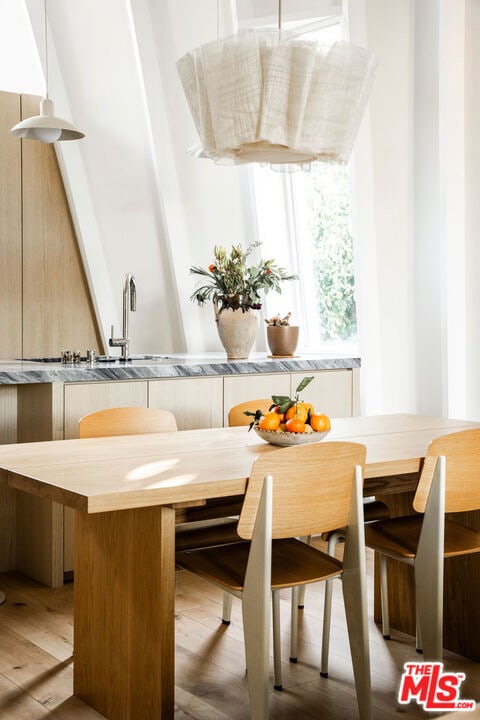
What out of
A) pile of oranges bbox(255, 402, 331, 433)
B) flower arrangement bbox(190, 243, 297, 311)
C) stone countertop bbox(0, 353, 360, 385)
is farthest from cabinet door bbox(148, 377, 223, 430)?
pile of oranges bbox(255, 402, 331, 433)

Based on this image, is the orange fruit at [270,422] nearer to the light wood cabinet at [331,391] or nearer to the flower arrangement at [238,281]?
the light wood cabinet at [331,391]

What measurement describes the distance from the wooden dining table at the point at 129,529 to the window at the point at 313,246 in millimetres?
2738

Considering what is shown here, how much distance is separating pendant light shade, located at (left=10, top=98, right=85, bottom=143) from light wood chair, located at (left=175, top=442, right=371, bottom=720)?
2.17 metres

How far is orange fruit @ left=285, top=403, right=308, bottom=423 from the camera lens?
2791 millimetres

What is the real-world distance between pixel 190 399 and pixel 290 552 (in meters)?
1.62

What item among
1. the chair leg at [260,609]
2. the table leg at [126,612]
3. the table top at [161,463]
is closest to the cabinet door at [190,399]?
the table top at [161,463]

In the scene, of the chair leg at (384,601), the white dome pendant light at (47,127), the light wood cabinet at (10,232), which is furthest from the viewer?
the light wood cabinet at (10,232)

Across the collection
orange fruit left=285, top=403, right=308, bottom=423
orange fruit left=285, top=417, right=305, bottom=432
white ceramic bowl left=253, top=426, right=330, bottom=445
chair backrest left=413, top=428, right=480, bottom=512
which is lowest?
chair backrest left=413, top=428, right=480, bottom=512

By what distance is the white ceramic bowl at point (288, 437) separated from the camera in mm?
2781

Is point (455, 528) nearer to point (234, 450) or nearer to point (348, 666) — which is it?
point (348, 666)

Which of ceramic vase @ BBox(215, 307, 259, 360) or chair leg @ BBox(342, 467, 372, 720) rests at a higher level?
ceramic vase @ BBox(215, 307, 259, 360)

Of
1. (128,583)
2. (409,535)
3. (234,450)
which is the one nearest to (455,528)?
(409,535)

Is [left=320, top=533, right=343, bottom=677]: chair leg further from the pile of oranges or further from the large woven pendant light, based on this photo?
the large woven pendant light

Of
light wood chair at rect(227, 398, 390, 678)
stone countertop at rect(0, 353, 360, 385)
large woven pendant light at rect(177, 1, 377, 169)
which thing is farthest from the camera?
stone countertop at rect(0, 353, 360, 385)
